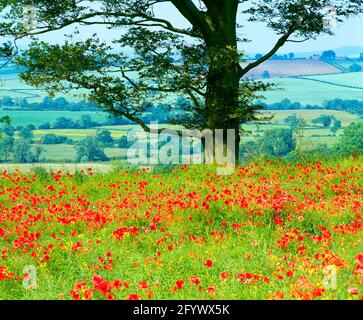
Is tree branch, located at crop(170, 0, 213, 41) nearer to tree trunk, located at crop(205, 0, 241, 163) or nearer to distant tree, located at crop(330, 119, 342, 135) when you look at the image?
tree trunk, located at crop(205, 0, 241, 163)

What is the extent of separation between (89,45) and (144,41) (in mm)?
1544

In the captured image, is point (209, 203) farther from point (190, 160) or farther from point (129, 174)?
point (190, 160)

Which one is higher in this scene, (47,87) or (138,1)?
(138,1)

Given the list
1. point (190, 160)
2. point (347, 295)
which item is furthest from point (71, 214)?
point (190, 160)

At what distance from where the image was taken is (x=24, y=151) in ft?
53.1

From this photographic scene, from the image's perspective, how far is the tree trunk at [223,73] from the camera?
15312mm

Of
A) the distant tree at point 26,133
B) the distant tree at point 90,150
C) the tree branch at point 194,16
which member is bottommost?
the distant tree at point 90,150

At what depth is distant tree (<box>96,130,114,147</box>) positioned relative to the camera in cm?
1664

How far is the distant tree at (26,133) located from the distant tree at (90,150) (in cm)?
137

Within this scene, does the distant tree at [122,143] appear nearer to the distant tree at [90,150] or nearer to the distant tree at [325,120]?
the distant tree at [90,150]

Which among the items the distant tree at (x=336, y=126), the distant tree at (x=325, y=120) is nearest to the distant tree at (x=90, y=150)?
the distant tree at (x=325, y=120)

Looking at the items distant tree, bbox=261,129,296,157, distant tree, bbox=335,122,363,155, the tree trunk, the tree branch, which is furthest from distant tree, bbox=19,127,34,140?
distant tree, bbox=335,122,363,155

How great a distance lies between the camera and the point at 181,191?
10078 mm

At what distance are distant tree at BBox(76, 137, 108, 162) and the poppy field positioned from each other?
499 cm
